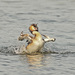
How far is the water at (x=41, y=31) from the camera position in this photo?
13531mm

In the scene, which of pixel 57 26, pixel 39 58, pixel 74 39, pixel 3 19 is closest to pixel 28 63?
pixel 39 58

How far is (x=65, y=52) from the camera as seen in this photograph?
1630cm

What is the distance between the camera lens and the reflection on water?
552 inches

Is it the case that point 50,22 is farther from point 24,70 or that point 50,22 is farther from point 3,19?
point 24,70

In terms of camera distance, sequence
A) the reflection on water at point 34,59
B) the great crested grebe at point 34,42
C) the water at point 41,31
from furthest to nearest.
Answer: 1. the great crested grebe at point 34,42
2. the reflection on water at point 34,59
3. the water at point 41,31

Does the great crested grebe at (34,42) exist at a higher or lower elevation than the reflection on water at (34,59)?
higher

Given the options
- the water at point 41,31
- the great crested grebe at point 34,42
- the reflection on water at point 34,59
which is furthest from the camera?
the great crested grebe at point 34,42

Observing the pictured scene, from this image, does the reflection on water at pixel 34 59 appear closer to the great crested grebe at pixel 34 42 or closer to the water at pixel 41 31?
the water at pixel 41 31

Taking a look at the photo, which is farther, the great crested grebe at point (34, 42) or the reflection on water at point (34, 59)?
the great crested grebe at point (34, 42)

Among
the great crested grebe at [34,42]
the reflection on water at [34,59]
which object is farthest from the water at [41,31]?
the great crested grebe at [34,42]

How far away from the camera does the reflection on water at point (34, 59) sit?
14.0m

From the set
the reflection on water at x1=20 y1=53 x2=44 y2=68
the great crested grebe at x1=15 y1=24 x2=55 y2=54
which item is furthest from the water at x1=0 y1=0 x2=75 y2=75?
the great crested grebe at x1=15 y1=24 x2=55 y2=54

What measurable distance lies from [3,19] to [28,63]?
9845 millimetres

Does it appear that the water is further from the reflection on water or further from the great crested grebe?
the great crested grebe
